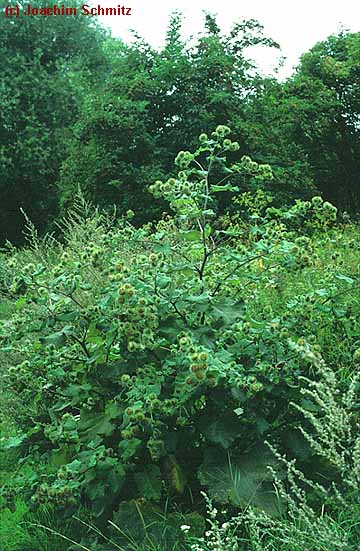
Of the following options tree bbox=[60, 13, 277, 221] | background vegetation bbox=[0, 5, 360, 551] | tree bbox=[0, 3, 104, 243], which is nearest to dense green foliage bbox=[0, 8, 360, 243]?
tree bbox=[60, 13, 277, 221]

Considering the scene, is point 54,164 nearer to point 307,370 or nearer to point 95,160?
point 95,160

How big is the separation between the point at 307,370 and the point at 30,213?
1672cm

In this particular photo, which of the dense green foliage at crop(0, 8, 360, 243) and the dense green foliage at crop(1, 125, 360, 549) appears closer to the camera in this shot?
the dense green foliage at crop(1, 125, 360, 549)

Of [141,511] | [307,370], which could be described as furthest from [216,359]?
[307,370]

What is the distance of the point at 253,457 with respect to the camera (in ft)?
11.0

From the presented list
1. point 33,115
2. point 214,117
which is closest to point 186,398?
point 214,117

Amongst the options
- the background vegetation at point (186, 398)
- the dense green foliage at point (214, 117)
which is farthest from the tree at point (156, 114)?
the background vegetation at point (186, 398)

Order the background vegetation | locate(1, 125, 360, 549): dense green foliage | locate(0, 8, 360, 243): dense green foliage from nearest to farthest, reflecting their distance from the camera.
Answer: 1. the background vegetation
2. locate(1, 125, 360, 549): dense green foliage
3. locate(0, 8, 360, 243): dense green foliage

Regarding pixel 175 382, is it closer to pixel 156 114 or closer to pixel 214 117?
pixel 214 117

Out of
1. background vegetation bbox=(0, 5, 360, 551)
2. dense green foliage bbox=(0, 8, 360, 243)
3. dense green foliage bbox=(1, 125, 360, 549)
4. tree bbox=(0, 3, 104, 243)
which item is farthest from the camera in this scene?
tree bbox=(0, 3, 104, 243)

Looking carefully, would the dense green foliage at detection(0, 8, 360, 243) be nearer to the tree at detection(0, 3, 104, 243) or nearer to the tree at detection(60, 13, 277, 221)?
the tree at detection(60, 13, 277, 221)

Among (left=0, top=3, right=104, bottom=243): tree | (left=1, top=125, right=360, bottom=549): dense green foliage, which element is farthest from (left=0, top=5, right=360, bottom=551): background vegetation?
(left=0, top=3, right=104, bottom=243): tree

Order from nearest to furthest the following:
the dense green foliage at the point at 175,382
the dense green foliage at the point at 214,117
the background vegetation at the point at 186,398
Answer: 1. the background vegetation at the point at 186,398
2. the dense green foliage at the point at 175,382
3. the dense green foliage at the point at 214,117

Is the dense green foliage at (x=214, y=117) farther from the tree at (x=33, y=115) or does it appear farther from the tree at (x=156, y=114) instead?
the tree at (x=33, y=115)
